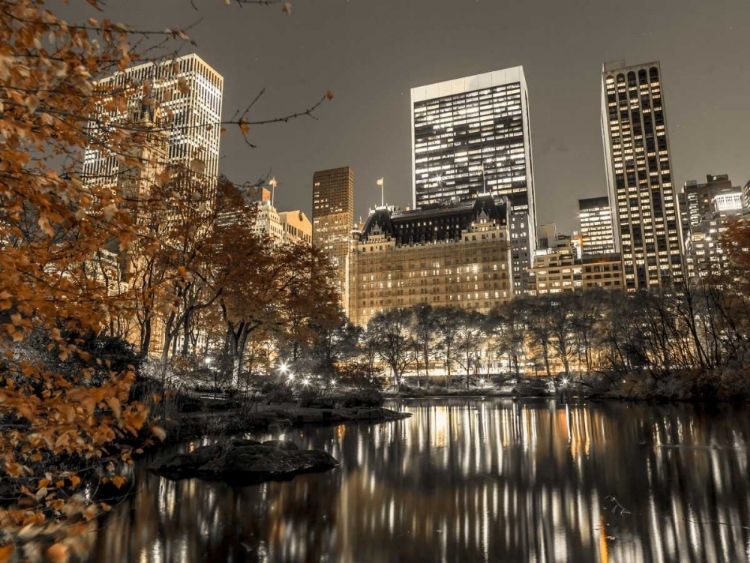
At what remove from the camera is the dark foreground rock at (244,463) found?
659 inches

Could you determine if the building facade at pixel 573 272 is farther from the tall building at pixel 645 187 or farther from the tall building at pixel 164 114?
the tall building at pixel 164 114

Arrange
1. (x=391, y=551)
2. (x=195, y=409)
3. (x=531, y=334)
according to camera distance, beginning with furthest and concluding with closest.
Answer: (x=531, y=334), (x=195, y=409), (x=391, y=551)

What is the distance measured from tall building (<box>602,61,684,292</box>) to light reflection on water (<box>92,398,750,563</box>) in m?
189

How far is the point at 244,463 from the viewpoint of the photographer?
17.2 meters

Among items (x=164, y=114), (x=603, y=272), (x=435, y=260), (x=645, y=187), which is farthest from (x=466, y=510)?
(x=645, y=187)

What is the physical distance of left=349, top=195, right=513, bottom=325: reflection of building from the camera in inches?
6230

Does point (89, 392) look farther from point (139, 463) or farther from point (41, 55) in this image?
point (139, 463)

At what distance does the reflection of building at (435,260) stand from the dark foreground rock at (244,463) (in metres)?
141

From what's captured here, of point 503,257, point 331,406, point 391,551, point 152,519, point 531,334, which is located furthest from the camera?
point 503,257

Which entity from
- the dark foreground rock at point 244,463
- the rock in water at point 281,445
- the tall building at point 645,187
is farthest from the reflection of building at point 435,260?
the dark foreground rock at point 244,463

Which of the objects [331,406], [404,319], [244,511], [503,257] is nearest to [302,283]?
[331,406]

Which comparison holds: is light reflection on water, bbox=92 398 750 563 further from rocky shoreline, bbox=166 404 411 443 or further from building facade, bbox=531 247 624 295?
building facade, bbox=531 247 624 295

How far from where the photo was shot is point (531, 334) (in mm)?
90375

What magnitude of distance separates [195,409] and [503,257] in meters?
136
